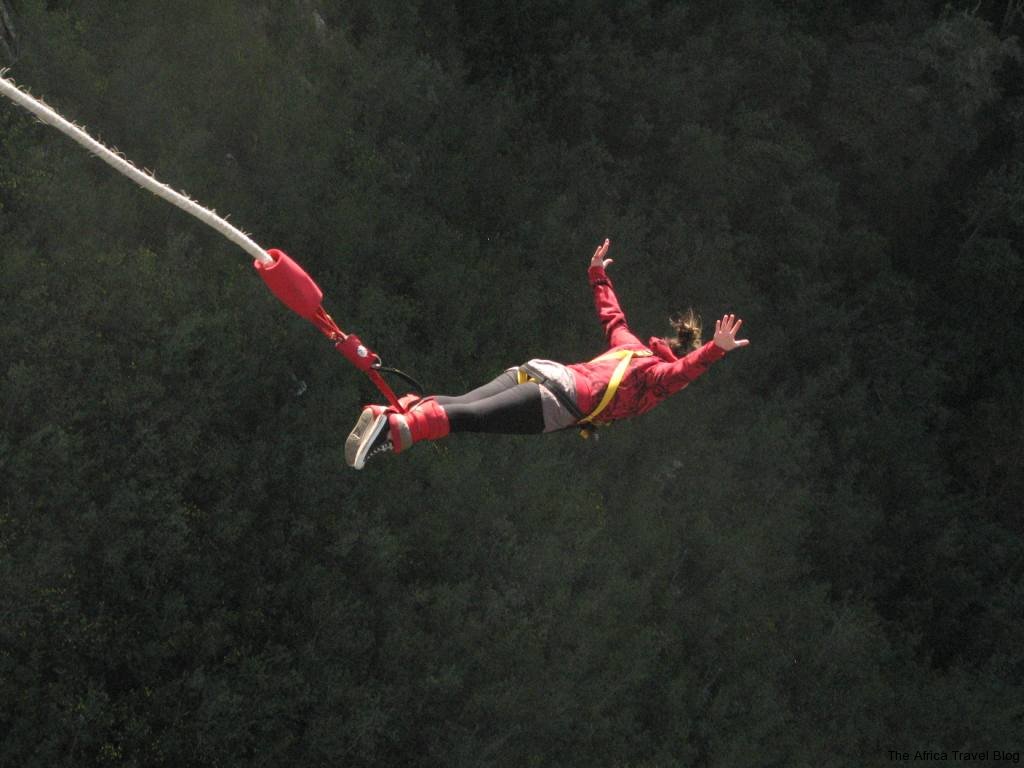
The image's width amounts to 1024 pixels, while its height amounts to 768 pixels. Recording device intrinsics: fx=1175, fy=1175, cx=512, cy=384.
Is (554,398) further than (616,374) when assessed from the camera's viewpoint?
No

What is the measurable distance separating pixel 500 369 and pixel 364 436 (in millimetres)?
6375

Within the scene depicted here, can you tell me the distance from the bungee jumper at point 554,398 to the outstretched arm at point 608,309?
0.03 meters

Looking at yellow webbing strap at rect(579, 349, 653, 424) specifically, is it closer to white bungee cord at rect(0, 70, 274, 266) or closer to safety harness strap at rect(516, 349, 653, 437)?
safety harness strap at rect(516, 349, 653, 437)

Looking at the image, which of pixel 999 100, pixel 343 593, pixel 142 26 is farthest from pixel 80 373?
pixel 999 100

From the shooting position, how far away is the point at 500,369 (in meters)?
11.6

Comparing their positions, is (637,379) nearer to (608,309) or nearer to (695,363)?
(695,363)

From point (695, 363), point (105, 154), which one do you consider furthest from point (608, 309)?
point (105, 154)

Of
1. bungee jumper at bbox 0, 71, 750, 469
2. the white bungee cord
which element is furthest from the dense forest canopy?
the white bungee cord

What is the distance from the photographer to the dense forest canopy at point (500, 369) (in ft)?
30.2

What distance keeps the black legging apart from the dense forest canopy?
438 cm

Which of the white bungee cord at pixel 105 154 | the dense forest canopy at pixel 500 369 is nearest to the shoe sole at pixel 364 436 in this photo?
the white bungee cord at pixel 105 154

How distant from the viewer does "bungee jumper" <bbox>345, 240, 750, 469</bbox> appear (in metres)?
5.36

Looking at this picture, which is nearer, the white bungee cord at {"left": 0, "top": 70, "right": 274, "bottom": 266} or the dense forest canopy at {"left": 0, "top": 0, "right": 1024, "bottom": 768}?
the white bungee cord at {"left": 0, "top": 70, "right": 274, "bottom": 266}

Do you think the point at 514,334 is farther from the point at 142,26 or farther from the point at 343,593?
the point at 142,26
